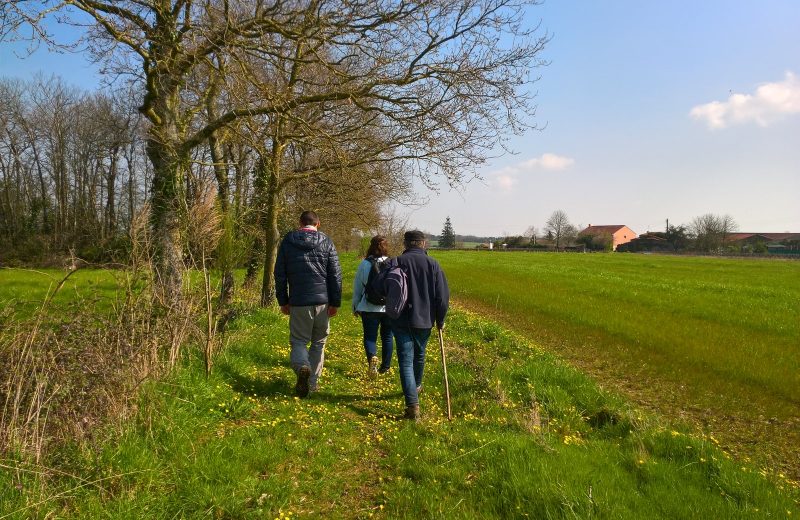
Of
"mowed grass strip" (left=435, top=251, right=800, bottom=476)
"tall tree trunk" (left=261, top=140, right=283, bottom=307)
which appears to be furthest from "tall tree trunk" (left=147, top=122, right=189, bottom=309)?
"mowed grass strip" (left=435, top=251, right=800, bottom=476)

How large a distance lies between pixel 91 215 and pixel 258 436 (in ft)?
137

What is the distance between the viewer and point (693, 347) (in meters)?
9.45

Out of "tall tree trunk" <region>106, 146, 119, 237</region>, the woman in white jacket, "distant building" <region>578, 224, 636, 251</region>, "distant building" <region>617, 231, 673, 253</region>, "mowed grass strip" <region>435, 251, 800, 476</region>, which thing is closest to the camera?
"mowed grass strip" <region>435, 251, 800, 476</region>

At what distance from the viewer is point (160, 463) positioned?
11.5 feet

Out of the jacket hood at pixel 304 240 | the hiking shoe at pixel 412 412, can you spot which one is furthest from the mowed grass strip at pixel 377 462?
the jacket hood at pixel 304 240

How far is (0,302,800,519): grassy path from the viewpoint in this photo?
10.4 feet

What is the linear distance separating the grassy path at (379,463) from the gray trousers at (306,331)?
1.34 feet

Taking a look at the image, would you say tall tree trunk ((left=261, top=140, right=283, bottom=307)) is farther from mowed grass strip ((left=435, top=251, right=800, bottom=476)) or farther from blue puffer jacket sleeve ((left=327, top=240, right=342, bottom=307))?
blue puffer jacket sleeve ((left=327, top=240, right=342, bottom=307))

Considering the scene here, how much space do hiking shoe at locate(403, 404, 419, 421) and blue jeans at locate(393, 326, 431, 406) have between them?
40mm

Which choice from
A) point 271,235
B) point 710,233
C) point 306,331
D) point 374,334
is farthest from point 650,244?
point 306,331

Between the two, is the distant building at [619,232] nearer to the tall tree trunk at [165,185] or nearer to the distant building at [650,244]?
the distant building at [650,244]

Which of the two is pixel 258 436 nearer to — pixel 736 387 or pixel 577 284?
pixel 736 387

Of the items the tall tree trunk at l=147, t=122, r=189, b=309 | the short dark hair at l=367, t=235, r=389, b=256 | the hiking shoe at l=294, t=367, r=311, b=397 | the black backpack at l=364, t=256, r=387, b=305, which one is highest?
the tall tree trunk at l=147, t=122, r=189, b=309

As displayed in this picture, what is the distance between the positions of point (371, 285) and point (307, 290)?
1.07 m
